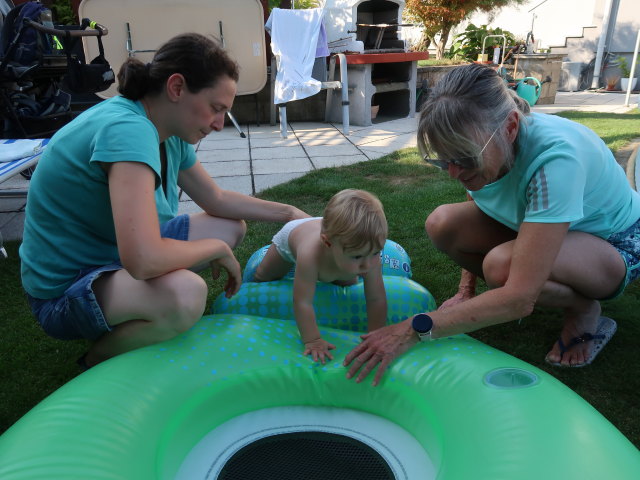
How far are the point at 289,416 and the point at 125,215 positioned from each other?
76 cm

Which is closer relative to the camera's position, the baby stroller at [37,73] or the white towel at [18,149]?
the white towel at [18,149]

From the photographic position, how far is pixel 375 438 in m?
1.56

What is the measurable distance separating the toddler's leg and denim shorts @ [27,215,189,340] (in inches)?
23.5

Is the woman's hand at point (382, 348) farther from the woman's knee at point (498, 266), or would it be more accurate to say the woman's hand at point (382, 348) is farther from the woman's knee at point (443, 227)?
the woman's knee at point (443, 227)

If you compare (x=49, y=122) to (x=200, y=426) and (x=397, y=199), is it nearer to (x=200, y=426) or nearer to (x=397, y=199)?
(x=397, y=199)

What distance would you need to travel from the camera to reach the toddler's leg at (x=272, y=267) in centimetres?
212

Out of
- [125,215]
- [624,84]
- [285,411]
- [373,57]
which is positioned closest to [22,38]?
[125,215]

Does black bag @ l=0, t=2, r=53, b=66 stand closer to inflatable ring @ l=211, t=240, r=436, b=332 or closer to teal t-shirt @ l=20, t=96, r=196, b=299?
teal t-shirt @ l=20, t=96, r=196, b=299

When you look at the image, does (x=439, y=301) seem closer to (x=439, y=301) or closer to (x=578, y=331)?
(x=439, y=301)

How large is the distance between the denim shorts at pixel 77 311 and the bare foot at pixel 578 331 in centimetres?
154

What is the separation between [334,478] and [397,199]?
101 inches

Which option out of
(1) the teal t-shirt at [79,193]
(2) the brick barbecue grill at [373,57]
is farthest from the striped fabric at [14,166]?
(2) the brick barbecue grill at [373,57]

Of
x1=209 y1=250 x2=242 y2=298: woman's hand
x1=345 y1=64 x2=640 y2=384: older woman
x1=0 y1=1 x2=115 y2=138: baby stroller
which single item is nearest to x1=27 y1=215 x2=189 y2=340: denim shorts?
x1=209 y1=250 x2=242 y2=298: woman's hand

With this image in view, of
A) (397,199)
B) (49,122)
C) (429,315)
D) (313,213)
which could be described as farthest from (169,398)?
(49,122)
